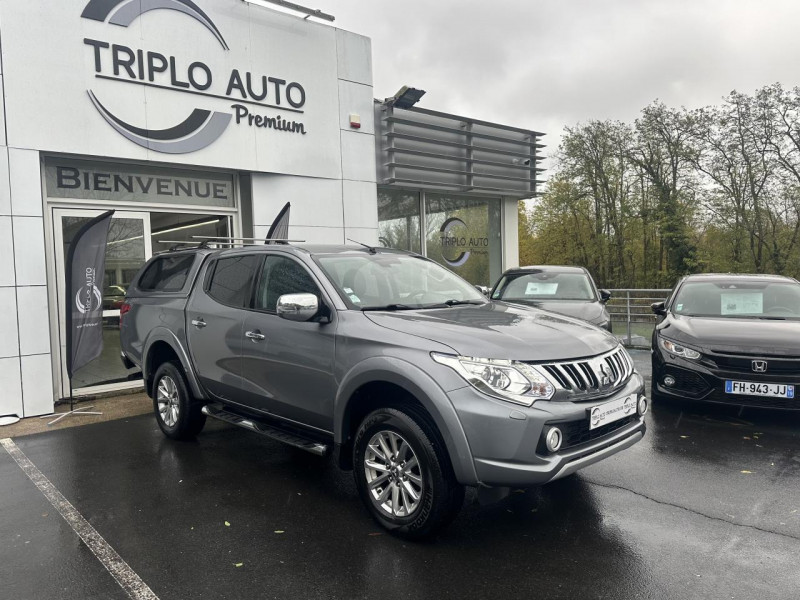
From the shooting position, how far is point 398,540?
3.44 m

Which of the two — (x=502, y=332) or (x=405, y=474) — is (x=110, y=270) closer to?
(x=405, y=474)

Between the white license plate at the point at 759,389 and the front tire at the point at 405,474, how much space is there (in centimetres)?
354

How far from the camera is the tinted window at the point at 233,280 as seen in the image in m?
4.79

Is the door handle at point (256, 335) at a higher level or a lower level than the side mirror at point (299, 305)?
lower

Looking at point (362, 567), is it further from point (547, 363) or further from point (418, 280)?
point (418, 280)

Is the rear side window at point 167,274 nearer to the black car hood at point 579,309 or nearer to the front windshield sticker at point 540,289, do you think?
the black car hood at point 579,309

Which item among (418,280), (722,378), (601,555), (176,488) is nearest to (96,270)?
(176,488)

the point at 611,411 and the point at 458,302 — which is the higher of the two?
the point at 458,302

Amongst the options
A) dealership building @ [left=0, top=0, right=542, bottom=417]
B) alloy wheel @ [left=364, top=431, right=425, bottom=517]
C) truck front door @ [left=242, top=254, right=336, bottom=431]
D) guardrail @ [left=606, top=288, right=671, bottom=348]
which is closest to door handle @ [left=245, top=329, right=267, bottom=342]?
truck front door @ [left=242, top=254, right=336, bottom=431]

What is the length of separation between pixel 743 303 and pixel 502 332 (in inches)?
178

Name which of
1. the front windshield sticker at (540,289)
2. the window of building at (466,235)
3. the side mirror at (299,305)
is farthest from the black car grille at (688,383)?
the window of building at (466,235)

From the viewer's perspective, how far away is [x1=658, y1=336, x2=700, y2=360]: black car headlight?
5742mm

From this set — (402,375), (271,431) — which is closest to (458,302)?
(402,375)

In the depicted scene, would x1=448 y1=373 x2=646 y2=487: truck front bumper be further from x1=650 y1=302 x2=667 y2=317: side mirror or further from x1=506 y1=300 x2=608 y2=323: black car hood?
x1=506 y1=300 x2=608 y2=323: black car hood
